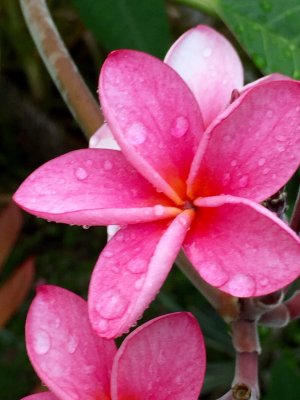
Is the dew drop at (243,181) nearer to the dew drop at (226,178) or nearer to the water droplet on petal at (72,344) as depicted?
the dew drop at (226,178)

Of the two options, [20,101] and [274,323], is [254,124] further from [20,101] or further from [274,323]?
[20,101]

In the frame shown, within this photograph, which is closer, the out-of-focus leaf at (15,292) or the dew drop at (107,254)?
the dew drop at (107,254)

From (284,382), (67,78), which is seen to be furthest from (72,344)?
(284,382)

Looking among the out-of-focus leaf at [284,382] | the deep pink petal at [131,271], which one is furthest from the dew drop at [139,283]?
the out-of-focus leaf at [284,382]

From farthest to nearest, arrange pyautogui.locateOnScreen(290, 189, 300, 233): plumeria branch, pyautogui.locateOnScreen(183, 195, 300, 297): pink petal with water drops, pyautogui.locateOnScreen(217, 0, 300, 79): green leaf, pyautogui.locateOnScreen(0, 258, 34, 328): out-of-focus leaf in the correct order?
pyautogui.locateOnScreen(0, 258, 34, 328): out-of-focus leaf < pyautogui.locateOnScreen(217, 0, 300, 79): green leaf < pyautogui.locateOnScreen(290, 189, 300, 233): plumeria branch < pyautogui.locateOnScreen(183, 195, 300, 297): pink petal with water drops

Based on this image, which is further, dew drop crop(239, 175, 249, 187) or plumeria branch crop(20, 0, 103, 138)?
plumeria branch crop(20, 0, 103, 138)

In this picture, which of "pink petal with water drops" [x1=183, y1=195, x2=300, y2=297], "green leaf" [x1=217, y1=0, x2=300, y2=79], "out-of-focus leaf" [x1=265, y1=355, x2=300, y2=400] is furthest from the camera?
"out-of-focus leaf" [x1=265, y1=355, x2=300, y2=400]

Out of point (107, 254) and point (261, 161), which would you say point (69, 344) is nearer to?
point (107, 254)

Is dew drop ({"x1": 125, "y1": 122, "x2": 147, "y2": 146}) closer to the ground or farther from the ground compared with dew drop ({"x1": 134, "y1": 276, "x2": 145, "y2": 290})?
farther from the ground

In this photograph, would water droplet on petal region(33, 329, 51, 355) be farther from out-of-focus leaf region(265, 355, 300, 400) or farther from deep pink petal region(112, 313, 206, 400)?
out-of-focus leaf region(265, 355, 300, 400)

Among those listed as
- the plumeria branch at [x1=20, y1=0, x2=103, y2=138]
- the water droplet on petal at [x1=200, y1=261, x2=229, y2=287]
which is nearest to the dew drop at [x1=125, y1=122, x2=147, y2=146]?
the water droplet on petal at [x1=200, y1=261, x2=229, y2=287]
